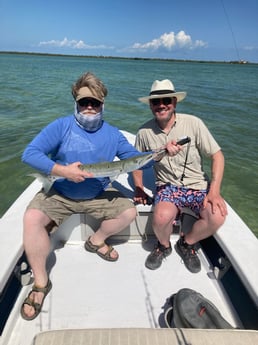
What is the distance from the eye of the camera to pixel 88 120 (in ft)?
9.30

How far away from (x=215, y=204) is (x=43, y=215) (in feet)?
5.60

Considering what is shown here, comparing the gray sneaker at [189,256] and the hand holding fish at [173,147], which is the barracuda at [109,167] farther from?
the gray sneaker at [189,256]

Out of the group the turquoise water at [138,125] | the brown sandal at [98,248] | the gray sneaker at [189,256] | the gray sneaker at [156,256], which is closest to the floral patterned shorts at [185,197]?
the gray sneaker at [189,256]

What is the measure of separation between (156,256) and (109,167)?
1.16 metres

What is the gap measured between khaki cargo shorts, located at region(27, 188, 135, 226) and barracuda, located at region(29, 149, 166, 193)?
0.14 metres

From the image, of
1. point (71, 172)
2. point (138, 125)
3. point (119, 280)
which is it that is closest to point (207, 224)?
point (119, 280)

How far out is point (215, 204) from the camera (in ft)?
9.98

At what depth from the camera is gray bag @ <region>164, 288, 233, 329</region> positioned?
218cm

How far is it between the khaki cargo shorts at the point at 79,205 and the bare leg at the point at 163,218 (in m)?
0.30

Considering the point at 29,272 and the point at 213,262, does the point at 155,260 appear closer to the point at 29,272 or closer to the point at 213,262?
the point at 213,262

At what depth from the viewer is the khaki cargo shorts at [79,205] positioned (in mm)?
2877

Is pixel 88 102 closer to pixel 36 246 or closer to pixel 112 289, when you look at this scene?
pixel 36 246

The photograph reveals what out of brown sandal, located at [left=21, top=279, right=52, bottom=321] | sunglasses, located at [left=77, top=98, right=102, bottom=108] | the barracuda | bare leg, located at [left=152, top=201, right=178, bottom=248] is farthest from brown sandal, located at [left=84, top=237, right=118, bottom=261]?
sunglasses, located at [left=77, top=98, right=102, bottom=108]

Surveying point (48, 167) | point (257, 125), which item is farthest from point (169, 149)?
point (257, 125)
